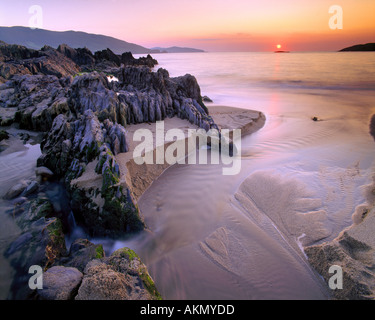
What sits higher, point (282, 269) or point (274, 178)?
point (274, 178)

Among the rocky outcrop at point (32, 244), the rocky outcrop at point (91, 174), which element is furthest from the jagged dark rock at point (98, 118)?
the rocky outcrop at point (32, 244)

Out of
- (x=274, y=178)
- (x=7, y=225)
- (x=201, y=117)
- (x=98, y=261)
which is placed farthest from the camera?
(x=201, y=117)

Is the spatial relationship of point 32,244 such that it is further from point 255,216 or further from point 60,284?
point 255,216

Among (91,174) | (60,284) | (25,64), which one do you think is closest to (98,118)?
(91,174)

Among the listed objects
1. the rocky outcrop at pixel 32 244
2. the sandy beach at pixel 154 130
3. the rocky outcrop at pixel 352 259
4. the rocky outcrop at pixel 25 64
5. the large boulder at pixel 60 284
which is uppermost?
the rocky outcrop at pixel 25 64

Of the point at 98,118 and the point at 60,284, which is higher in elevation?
the point at 98,118

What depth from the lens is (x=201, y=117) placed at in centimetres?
1199

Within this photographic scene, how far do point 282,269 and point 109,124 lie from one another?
744cm

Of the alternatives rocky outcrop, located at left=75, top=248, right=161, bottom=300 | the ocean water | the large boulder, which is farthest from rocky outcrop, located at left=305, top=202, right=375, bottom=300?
the large boulder

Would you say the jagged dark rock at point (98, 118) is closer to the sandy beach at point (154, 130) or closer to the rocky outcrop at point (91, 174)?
the rocky outcrop at point (91, 174)
